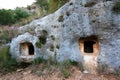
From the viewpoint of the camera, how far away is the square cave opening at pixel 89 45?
805 cm

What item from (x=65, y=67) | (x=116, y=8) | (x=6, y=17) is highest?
(x=6, y=17)

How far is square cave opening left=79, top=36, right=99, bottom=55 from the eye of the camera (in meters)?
8.05

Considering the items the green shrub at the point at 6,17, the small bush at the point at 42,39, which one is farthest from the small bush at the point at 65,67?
the green shrub at the point at 6,17

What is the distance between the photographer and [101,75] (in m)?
7.53

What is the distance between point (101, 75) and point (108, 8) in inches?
98.4

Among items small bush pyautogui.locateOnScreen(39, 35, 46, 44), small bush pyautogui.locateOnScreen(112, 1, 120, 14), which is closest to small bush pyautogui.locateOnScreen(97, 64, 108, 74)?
small bush pyautogui.locateOnScreen(112, 1, 120, 14)

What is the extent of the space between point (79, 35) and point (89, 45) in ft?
2.64

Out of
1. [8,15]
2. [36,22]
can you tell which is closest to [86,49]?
[36,22]

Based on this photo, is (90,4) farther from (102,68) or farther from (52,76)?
(52,76)

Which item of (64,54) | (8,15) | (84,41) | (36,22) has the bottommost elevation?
(64,54)

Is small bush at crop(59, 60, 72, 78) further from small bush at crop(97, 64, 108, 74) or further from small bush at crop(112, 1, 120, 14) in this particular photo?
small bush at crop(112, 1, 120, 14)

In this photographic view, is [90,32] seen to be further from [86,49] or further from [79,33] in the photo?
[86,49]

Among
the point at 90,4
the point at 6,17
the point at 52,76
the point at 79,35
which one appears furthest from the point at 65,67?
the point at 6,17

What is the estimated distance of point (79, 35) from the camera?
796 cm
